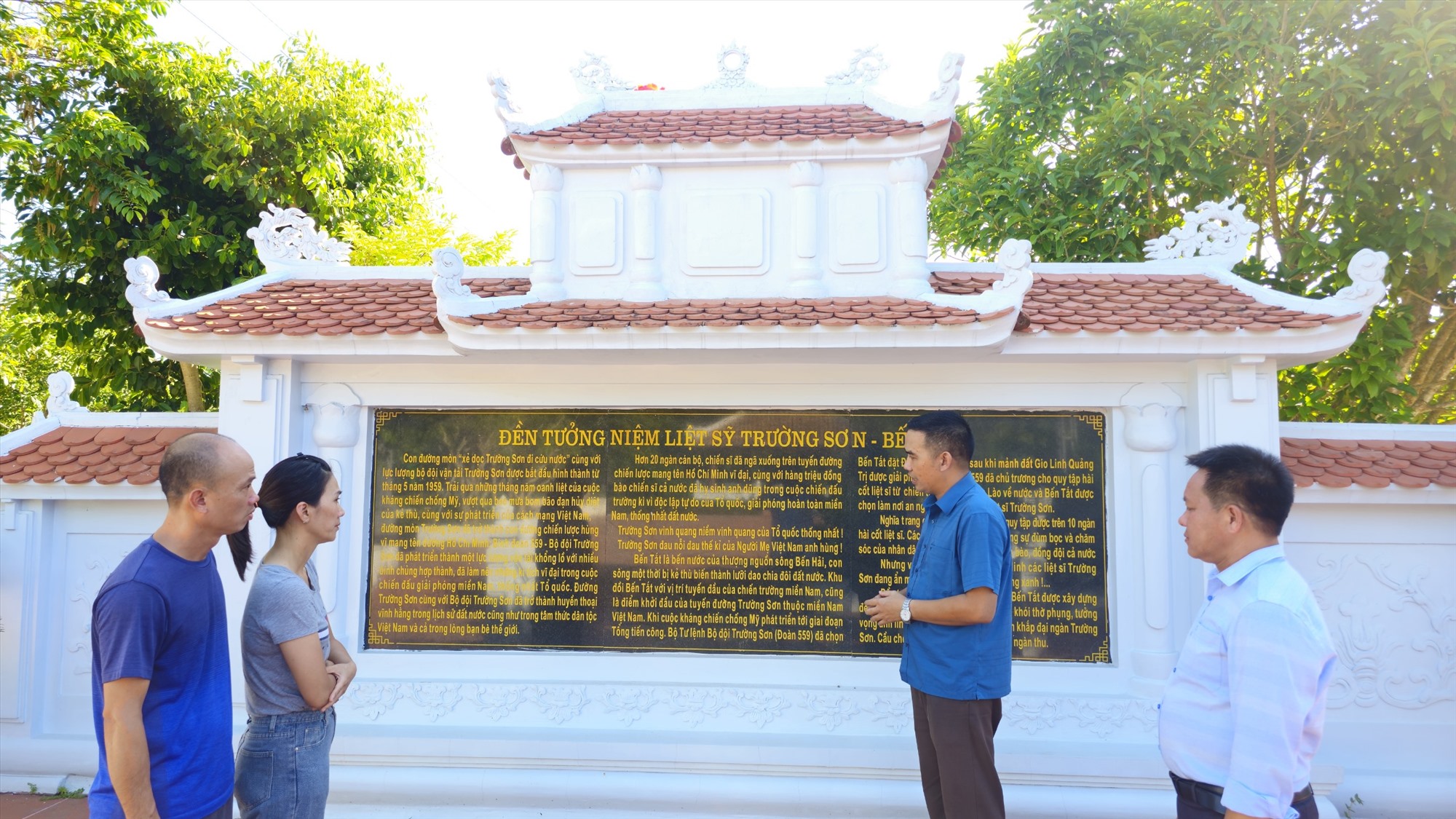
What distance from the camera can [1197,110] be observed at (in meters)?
8.25

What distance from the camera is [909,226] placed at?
5281 millimetres

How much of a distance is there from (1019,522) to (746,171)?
2.74 meters

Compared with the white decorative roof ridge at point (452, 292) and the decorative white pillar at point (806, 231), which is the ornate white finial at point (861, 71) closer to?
the decorative white pillar at point (806, 231)

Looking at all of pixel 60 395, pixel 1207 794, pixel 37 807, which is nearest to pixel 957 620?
pixel 1207 794

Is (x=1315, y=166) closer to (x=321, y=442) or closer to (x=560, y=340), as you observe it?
(x=560, y=340)

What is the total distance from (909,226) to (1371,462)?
2996 millimetres

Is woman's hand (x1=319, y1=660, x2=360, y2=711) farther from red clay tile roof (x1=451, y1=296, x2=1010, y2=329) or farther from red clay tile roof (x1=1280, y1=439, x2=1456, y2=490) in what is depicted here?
red clay tile roof (x1=1280, y1=439, x2=1456, y2=490)

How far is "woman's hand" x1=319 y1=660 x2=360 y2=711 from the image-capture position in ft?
7.68

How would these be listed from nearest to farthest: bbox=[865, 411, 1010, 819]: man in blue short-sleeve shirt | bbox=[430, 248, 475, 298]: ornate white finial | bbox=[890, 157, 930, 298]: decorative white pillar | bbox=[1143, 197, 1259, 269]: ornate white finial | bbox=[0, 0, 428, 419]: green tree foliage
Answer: bbox=[865, 411, 1010, 819]: man in blue short-sleeve shirt, bbox=[430, 248, 475, 298]: ornate white finial, bbox=[890, 157, 930, 298]: decorative white pillar, bbox=[1143, 197, 1259, 269]: ornate white finial, bbox=[0, 0, 428, 419]: green tree foliage

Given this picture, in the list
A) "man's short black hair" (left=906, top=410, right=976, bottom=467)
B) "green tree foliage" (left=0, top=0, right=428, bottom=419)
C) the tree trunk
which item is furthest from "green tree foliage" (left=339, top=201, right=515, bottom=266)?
"man's short black hair" (left=906, top=410, right=976, bottom=467)

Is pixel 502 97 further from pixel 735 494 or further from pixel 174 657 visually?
pixel 174 657

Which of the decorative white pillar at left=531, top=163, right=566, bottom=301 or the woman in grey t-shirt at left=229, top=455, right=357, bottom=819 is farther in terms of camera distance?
the decorative white pillar at left=531, top=163, right=566, bottom=301

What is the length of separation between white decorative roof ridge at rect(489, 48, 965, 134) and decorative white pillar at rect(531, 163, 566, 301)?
0.32 m

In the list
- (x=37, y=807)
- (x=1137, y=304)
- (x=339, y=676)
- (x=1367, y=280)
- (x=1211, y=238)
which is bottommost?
(x=37, y=807)
